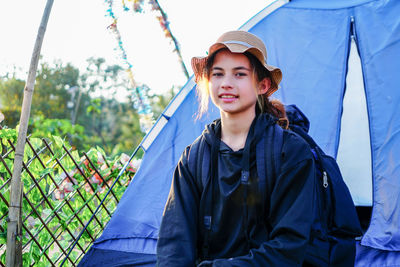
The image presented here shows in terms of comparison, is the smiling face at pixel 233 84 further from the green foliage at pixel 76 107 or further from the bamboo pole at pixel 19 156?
the green foliage at pixel 76 107

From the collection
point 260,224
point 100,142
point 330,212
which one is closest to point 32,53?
point 260,224

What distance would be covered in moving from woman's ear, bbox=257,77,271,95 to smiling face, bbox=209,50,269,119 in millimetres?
49

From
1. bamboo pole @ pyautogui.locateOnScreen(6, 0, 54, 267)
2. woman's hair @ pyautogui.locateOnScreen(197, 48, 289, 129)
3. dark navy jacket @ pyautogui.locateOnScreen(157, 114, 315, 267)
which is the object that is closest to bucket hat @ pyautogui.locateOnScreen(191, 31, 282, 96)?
woman's hair @ pyautogui.locateOnScreen(197, 48, 289, 129)

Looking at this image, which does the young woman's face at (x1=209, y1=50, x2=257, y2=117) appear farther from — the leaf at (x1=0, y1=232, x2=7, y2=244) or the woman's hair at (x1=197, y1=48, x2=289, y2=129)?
the leaf at (x1=0, y1=232, x2=7, y2=244)

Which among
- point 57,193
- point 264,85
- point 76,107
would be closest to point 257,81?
point 264,85

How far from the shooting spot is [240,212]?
5.40 feet

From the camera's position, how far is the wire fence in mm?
2970

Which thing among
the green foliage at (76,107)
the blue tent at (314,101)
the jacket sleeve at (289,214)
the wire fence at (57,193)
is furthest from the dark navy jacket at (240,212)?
the green foliage at (76,107)

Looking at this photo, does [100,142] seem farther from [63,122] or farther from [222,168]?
[222,168]

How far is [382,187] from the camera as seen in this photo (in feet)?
8.39

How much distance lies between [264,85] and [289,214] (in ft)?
1.74

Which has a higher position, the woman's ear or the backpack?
the woman's ear

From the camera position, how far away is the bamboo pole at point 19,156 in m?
2.42

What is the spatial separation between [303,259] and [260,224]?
0.19 metres
